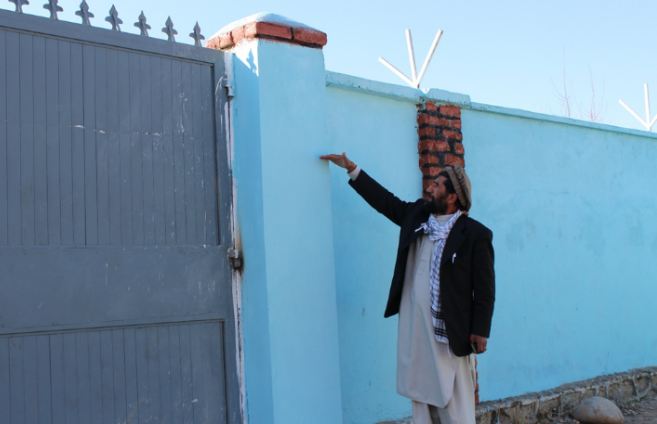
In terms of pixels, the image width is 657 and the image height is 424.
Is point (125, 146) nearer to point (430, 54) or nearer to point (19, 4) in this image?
point (19, 4)

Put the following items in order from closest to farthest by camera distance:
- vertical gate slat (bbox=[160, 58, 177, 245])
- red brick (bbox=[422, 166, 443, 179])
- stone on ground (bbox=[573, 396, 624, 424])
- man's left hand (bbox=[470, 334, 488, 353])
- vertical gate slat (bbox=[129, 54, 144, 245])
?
vertical gate slat (bbox=[129, 54, 144, 245]) < vertical gate slat (bbox=[160, 58, 177, 245]) < man's left hand (bbox=[470, 334, 488, 353]) < red brick (bbox=[422, 166, 443, 179]) < stone on ground (bbox=[573, 396, 624, 424])

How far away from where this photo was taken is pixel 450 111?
5.38 metres

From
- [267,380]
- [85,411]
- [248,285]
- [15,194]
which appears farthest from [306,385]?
[15,194]

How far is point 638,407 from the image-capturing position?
250 inches

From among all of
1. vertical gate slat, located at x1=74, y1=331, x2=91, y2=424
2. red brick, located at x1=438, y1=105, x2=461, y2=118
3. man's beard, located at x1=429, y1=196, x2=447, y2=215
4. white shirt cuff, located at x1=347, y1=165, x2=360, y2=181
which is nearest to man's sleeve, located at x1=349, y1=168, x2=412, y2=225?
white shirt cuff, located at x1=347, y1=165, x2=360, y2=181

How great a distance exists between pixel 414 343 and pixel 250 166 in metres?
1.21

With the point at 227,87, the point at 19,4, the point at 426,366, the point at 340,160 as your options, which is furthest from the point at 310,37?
the point at 426,366

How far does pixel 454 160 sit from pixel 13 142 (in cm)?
287

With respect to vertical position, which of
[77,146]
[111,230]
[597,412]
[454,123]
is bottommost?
[597,412]

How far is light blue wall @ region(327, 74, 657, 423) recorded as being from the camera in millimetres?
4723

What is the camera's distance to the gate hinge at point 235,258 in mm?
4027

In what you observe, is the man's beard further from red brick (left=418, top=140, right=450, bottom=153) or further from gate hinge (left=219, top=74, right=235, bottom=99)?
gate hinge (left=219, top=74, right=235, bottom=99)

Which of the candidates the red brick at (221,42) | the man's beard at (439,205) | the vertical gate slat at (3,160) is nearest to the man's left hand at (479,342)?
the man's beard at (439,205)

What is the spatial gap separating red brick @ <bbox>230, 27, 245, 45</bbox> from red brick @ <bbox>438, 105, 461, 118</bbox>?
5.45 feet
